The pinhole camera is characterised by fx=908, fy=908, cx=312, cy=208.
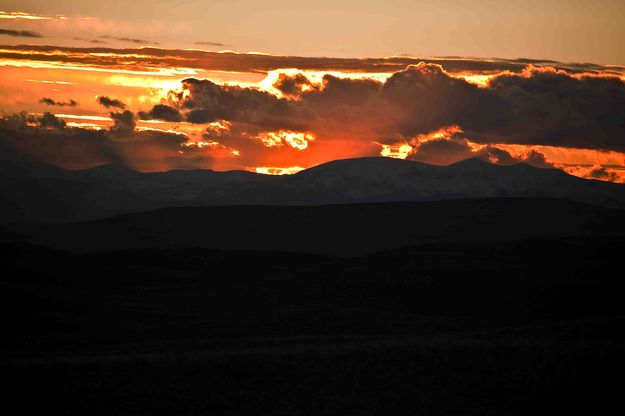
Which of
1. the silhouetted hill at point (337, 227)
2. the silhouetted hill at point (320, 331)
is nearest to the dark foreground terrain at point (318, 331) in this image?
the silhouetted hill at point (320, 331)

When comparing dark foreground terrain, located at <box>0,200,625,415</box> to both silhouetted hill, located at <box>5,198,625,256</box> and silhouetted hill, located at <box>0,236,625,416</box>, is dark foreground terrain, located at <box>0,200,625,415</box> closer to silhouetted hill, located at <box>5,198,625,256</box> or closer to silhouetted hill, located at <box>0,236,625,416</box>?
silhouetted hill, located at <box>0,236,625,416</box>

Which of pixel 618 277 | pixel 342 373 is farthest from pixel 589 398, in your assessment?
pixel 618 277

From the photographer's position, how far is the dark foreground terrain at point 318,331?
33.0m

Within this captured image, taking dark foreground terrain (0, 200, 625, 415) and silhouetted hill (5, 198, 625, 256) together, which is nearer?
dark foreground terrain (0, 200, 625, 415)

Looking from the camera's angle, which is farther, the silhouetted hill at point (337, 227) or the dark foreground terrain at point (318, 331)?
the silhouetted hill at point (337, 227)

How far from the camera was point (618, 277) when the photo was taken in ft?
233

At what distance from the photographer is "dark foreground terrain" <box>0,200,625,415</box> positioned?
108ft

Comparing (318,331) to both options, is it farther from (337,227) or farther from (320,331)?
(337,227)

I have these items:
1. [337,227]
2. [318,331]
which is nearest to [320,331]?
[318,331]

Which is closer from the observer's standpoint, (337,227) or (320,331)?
(320,331)

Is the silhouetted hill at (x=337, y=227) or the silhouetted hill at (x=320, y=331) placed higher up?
the silhouetted hill at (x=320, y=331)

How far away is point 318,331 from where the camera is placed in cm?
5109

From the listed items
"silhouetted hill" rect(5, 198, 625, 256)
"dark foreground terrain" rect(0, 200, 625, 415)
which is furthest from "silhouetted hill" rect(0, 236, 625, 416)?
"silhouetted hill" rect(5, 198, 625, 256)

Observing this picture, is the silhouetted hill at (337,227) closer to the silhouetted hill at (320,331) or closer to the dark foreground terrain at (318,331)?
the dark foreground terrain at (318,331)
